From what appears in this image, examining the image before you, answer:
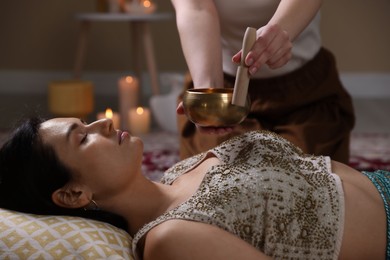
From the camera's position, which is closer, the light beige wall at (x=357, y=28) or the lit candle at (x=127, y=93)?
the lit candle at (x=127, y=93)

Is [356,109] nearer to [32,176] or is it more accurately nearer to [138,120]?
[138,120]

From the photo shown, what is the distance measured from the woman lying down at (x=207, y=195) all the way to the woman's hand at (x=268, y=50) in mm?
204

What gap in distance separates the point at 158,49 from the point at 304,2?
3.59 meters

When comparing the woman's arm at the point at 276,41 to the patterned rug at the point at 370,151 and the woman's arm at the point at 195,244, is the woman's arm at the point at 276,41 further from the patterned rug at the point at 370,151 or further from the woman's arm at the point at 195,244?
Result: the patterned rug at the point at 370,151

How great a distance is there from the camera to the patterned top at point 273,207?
1481 mm

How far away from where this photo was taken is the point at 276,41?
5.21ft

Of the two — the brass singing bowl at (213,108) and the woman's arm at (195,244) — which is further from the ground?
the brass singing bowl at (213,108)

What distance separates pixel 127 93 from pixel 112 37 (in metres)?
1.21

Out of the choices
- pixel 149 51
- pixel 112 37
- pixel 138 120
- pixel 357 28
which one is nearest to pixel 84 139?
pixel 138 120

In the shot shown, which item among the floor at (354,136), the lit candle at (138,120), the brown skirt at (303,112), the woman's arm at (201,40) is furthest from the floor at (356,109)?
the woman's arm at (201,40)

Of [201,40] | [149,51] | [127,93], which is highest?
[201,40]

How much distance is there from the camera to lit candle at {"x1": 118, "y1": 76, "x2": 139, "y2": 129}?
4230 mm

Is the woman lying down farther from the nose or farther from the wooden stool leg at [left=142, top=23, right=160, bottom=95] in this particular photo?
the wooden stool leg at [left=142, top=23, right=160, bottom=95]

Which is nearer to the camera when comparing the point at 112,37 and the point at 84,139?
the point at 84,139
